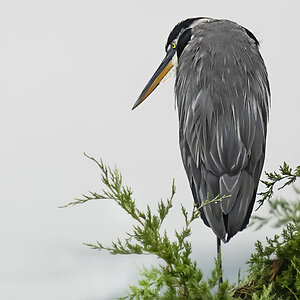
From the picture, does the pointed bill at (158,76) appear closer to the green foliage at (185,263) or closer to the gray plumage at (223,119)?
the gray plumage at (223,119)

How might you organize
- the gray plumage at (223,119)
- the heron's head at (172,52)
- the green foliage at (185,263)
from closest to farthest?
the green foliage at (185,263)
the gray plumage at (223,119)
the heron's head at (172,52)

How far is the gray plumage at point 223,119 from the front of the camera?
2168 millimetres

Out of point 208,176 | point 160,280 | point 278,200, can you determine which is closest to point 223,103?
point 208,176

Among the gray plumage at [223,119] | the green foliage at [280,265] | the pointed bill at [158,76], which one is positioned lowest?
the green foliage at [280,265]

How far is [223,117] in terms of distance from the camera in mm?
2412

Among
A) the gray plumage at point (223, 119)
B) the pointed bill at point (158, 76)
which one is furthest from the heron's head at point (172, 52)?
the gray plumage at point (223, 119)

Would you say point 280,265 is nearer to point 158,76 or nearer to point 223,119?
point 223,119

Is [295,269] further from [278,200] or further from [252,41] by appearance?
[252,41]

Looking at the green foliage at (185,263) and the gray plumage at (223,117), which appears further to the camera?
the gray plumage at (223,117)

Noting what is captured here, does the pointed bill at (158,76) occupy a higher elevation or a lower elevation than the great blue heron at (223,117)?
higher

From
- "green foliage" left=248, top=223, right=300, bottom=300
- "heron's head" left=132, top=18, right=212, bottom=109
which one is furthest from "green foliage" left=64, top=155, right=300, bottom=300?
"heron's head" left=132, top=18, right=212, bottom=109

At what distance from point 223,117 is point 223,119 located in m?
A: 0.01

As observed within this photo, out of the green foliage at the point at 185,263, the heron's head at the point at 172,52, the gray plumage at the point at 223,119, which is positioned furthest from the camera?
the heron's head at the point at 172,52

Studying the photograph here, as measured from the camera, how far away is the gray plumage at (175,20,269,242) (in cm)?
217
